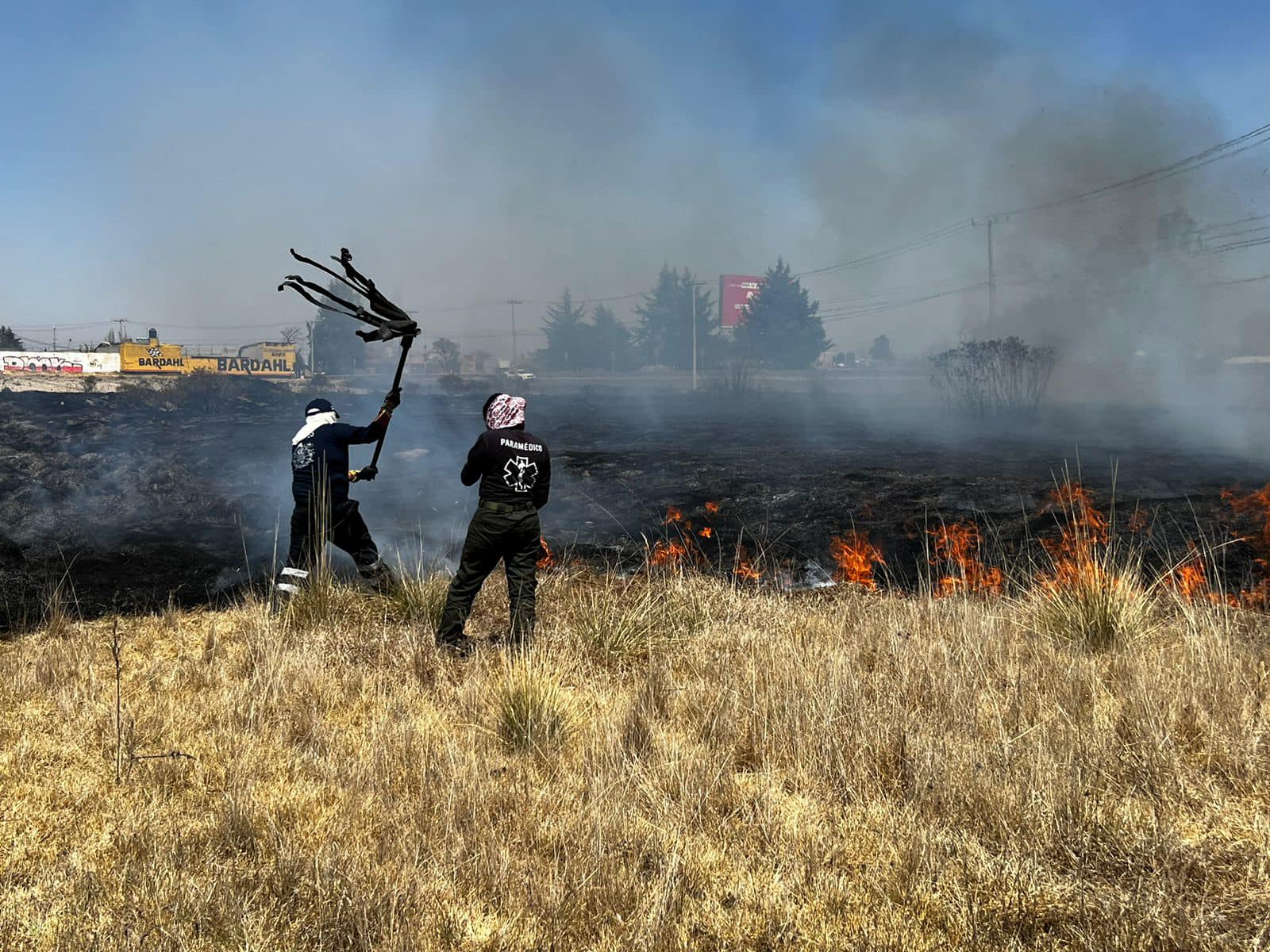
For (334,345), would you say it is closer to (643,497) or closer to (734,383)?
(734,383)

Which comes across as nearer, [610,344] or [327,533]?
[327,533]

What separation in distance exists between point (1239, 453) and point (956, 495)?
7940mm

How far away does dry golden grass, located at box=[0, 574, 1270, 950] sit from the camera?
8.12ft

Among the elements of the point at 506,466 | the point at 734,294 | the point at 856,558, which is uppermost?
the point at 734,294

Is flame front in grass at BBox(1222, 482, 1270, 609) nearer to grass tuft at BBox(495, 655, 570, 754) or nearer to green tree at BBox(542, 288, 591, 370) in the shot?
grass tuft at BBox(495, 655, 570, 754)

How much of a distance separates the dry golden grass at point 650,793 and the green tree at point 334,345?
5626cm

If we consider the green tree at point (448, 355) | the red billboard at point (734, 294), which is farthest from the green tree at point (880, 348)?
the green tree at point (448, 355)

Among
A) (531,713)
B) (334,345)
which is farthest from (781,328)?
(531,713)

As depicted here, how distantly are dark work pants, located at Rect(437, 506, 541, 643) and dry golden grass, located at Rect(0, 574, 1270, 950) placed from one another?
0.27 meters

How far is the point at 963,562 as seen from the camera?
6426mm

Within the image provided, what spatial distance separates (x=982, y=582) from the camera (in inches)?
271

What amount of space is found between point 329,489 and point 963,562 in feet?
16.3

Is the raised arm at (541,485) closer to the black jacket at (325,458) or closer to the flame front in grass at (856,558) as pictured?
the black jacket at (325,458)

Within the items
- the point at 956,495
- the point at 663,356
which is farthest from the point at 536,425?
the point at 663,356
